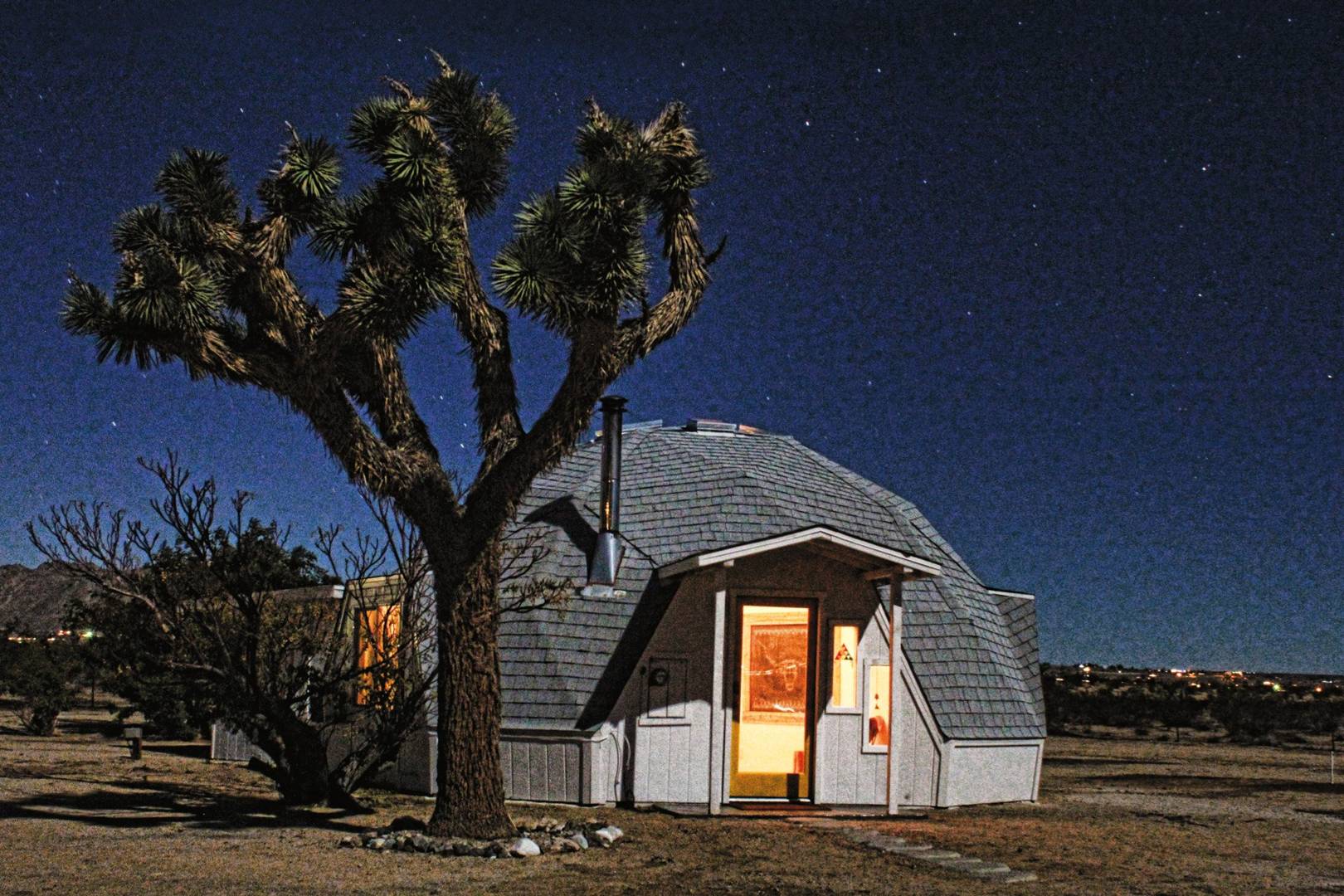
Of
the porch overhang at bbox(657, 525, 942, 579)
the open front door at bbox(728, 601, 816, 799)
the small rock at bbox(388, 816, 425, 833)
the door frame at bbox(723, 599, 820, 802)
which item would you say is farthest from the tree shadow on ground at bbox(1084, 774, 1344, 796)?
the small rock at bbox(388, 816, 425, 833)

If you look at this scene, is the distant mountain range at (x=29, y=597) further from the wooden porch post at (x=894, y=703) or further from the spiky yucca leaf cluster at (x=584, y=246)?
the spiky yucca leaf cluster at (x=584, y=246)

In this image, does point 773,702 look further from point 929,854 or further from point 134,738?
point 134,738

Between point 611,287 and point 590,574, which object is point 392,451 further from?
point 590,574

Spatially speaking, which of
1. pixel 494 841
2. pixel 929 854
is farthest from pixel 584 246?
pixel 929 854

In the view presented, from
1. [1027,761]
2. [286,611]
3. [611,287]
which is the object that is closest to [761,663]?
[1027,761]

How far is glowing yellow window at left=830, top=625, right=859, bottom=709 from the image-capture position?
1565 centimetres

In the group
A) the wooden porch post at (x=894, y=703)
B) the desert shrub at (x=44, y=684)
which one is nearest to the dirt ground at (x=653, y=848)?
the wooden porch post at (x=894, y=703)

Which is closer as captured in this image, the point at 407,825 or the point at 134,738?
the point at 407,825

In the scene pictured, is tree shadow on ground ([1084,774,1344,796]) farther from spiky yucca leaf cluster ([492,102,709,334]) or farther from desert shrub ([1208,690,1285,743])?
desert shrub ([1208,690,1285,743])

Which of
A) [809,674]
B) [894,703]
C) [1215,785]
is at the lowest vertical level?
[1215,785]

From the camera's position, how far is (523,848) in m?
11.1

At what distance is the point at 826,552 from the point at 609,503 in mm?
2960

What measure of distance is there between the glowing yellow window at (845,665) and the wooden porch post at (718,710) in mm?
1785

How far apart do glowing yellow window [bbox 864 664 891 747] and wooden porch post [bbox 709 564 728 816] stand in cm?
219
